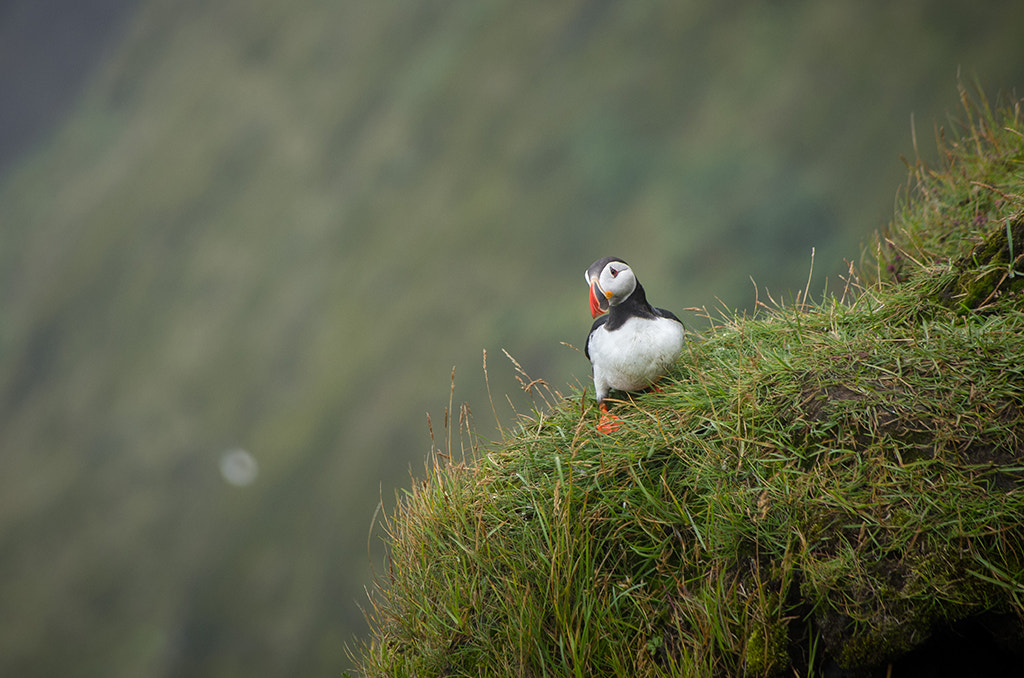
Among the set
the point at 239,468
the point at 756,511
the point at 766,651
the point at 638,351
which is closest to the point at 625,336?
the point at 638,351

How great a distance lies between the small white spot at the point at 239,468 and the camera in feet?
35.1

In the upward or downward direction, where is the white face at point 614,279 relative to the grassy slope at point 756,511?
upward

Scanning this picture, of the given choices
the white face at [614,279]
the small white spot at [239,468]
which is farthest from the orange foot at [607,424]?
the small white spot at [239,468]

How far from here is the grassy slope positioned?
1898mm

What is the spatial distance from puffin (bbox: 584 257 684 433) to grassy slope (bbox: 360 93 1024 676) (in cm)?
9

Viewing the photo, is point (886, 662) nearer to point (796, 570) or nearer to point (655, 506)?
point (796, 570)

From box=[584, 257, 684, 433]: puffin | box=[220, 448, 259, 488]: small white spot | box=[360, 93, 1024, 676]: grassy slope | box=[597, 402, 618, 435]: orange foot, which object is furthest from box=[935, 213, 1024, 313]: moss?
box=[220, 448, 259, 488]: small white spot

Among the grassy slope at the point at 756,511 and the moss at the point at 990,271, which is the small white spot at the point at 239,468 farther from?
the moss at the point at 990,271

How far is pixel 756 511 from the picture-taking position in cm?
206

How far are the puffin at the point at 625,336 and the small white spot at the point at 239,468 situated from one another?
941 cm

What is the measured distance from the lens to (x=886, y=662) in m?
1.88

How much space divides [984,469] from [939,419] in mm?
180

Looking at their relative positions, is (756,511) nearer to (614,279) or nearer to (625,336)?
(625,336)

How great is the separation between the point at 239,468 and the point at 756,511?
10322 mm
